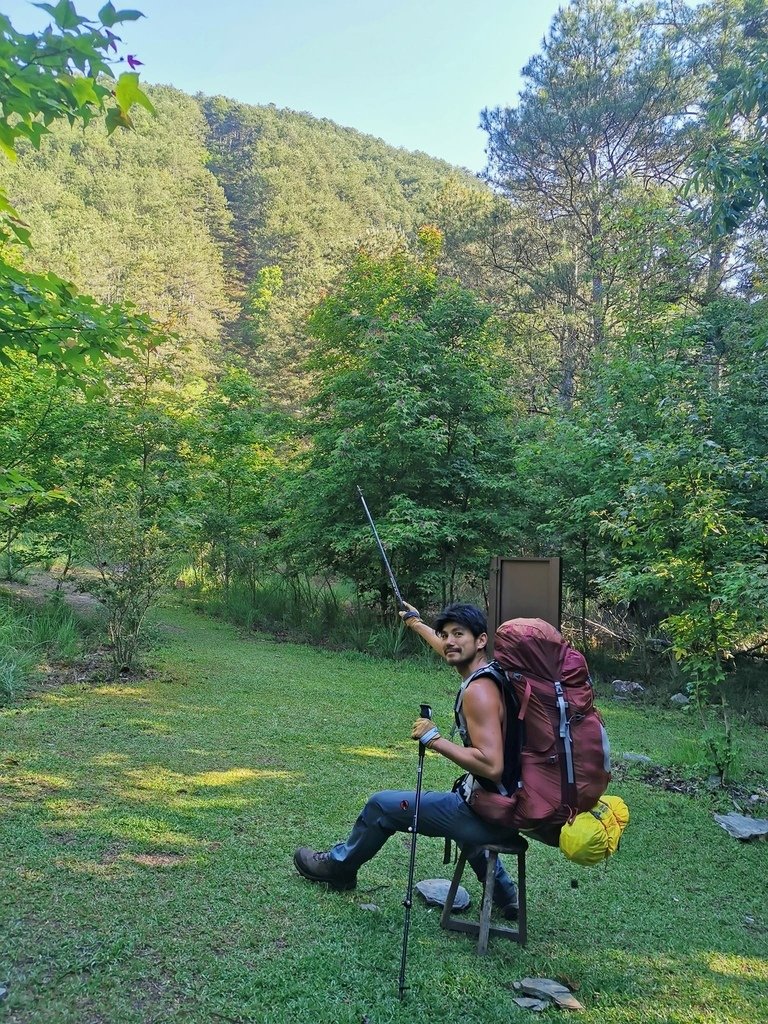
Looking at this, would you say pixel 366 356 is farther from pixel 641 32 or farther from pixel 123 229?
pixel 123 229

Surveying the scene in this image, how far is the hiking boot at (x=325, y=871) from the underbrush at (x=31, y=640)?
369 centimetres

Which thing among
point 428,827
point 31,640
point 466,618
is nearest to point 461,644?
point 466,618

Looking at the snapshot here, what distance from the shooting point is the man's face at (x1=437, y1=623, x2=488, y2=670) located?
289 cm

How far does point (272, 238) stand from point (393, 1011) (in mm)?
36551

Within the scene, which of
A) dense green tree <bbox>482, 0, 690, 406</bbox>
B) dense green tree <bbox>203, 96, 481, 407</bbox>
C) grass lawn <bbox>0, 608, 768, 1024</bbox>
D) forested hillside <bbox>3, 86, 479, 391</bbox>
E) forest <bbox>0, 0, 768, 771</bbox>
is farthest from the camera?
forested hillside <bbox>3, 86, 479, 391</bbox>

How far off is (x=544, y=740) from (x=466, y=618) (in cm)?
58

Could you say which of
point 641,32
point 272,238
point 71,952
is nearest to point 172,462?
point 71,952

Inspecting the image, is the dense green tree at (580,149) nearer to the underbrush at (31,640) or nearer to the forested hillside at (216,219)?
the forested hillside at (216,219)

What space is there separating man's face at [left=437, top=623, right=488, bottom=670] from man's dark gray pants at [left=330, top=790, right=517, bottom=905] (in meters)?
0.57

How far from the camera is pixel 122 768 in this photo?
436cm

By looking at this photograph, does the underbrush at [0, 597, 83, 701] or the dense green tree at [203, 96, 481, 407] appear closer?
the underbrush at [0, 597, 83, 701]

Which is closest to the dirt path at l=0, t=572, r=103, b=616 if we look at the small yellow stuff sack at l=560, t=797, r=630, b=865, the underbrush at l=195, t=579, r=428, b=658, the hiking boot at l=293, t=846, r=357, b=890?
the underbrush at l=195, t=579, r=428, b=658

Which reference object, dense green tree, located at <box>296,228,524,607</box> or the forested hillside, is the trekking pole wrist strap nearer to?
dense green tree, located at <box>296,228,524,607</box>

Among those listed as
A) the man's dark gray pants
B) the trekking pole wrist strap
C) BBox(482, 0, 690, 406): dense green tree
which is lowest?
the man's dark gray pants
